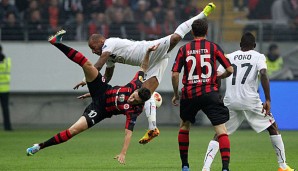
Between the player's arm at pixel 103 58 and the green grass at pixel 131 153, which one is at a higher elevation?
the player's arm at pixel 103 58

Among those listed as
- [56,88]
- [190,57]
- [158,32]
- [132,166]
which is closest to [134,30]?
[158,32]

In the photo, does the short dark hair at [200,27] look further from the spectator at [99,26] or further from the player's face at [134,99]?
the spectator at [99,26]

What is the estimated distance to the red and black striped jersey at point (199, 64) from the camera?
12.0 meters

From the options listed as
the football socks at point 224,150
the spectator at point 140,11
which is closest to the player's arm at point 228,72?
the football socks at point 224,150

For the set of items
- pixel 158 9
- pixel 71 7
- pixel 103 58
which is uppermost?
pixel 103 58

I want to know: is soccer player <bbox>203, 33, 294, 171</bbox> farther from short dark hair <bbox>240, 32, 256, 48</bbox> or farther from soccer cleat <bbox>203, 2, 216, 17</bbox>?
soccer cleat <bbox>203, 2, 216, 17</bbox>

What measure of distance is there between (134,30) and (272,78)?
4.67 m

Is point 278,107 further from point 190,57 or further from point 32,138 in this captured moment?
point 190,57

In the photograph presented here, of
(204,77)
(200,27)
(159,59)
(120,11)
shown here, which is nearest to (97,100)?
(204,77)

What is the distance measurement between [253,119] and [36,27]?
15.6m

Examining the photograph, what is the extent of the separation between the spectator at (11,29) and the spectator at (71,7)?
1611mm

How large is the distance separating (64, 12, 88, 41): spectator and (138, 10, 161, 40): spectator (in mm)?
1810

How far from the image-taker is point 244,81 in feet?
42.3

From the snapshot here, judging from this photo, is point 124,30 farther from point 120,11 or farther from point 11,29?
point 11,29
